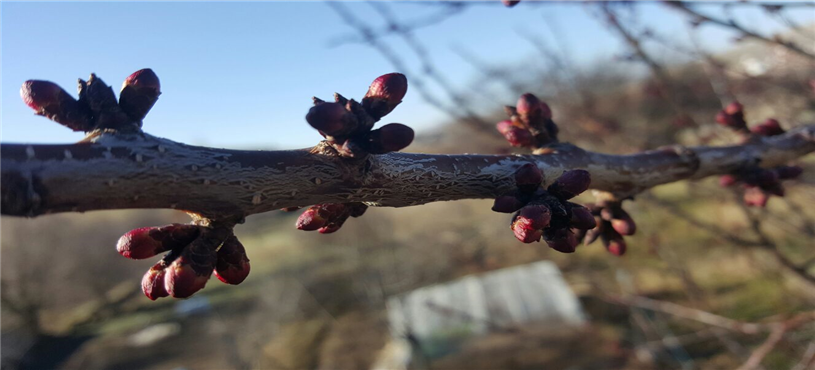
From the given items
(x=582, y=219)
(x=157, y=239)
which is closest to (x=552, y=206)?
(x=582, y=219)

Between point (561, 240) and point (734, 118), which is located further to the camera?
point (734, 118)

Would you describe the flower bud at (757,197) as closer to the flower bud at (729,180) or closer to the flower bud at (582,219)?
the flower bud at (729,180)

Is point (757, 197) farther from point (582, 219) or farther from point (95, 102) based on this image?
point (95, 102)

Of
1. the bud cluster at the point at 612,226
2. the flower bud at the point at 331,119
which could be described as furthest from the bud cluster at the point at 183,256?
the bud cluster at the point at 612,226

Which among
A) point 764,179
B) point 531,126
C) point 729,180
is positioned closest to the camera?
point 531,126

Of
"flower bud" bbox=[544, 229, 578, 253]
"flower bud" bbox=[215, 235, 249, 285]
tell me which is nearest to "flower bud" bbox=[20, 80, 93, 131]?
"flower bud" bbox=[215, 235, 249, 285]
